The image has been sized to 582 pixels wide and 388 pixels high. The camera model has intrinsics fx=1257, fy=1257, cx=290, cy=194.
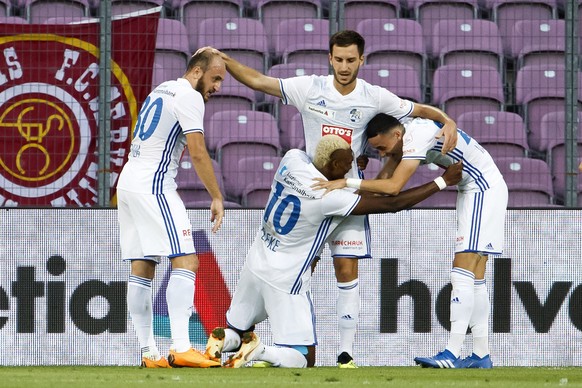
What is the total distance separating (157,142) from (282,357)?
4.84 ft

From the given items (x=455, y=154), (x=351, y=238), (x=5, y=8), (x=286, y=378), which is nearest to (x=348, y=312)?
(x=351, y=238)

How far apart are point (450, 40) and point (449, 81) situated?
18.4 inches

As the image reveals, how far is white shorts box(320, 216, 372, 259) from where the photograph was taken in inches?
309

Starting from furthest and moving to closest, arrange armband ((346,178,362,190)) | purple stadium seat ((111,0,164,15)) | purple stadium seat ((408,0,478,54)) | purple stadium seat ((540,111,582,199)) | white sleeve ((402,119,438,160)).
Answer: purple stadium seat ((408,0,478,54)) → purple stadium seat ((111,0,164,15)) → purple stadium seat ((540,111,582,199)) → white sleeve ((402,119,438,160)) → armband ((346,178,362,190))

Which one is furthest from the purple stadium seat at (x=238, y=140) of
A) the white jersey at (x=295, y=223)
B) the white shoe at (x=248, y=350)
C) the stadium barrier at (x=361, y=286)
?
the white shoe at (x=248, y=350)

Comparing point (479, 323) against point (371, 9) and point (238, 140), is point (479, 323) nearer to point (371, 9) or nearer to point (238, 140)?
point (238, 140)

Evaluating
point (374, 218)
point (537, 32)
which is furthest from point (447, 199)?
point (537, 32)

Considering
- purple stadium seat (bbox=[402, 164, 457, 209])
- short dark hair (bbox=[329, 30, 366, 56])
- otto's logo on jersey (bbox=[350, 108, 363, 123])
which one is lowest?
purple stadium seat (bbox=[402, 164, 457, 209])

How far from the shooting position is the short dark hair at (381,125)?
7.70 meters

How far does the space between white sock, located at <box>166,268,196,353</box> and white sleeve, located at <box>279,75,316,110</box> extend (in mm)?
1330

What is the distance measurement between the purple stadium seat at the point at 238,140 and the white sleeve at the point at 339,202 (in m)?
2.41

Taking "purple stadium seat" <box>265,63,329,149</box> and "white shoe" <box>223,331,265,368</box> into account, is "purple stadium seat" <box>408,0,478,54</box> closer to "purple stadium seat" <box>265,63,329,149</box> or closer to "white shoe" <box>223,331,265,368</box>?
"purple stadium seat" <box>265,63,329,149</box>

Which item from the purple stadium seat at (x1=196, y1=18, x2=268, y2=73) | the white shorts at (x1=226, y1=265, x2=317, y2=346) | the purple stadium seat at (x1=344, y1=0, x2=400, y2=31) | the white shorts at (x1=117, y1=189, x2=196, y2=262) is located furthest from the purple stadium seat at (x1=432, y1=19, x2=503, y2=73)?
the white shorts at (x1=117, y1=189, x2=196, y2=262)

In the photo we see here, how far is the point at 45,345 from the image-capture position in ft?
30.6
